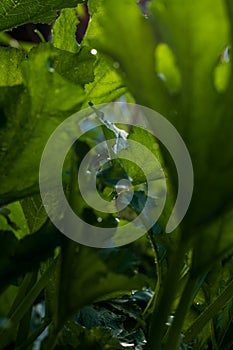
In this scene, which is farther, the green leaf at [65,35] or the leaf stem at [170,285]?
the green leaf at [65,35]

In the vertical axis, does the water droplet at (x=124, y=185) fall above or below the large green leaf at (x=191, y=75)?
below

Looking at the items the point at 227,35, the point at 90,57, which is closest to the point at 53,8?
the point at 90,57

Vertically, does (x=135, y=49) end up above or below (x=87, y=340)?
above

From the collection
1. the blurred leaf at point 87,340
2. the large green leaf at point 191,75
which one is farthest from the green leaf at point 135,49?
the blurred leaf at point 87,340

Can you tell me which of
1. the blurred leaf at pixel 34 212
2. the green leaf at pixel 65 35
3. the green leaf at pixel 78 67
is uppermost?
the green leaf at pixel 78 67

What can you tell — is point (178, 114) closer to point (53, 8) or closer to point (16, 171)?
point (16, 171)

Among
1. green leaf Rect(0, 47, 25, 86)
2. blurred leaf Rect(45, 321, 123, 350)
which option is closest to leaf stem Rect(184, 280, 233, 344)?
blurred leaf Rect(45, 321, 123, 350)

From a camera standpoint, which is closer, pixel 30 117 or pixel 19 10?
pixel 30 117

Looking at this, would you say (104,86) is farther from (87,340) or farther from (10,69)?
(87,340)

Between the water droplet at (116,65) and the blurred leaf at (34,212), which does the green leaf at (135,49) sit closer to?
the water droplet at (116,65)

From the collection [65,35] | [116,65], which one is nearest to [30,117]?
[116,65]

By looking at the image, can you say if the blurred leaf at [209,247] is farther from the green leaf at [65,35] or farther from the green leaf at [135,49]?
the green leaf at [65,35]
